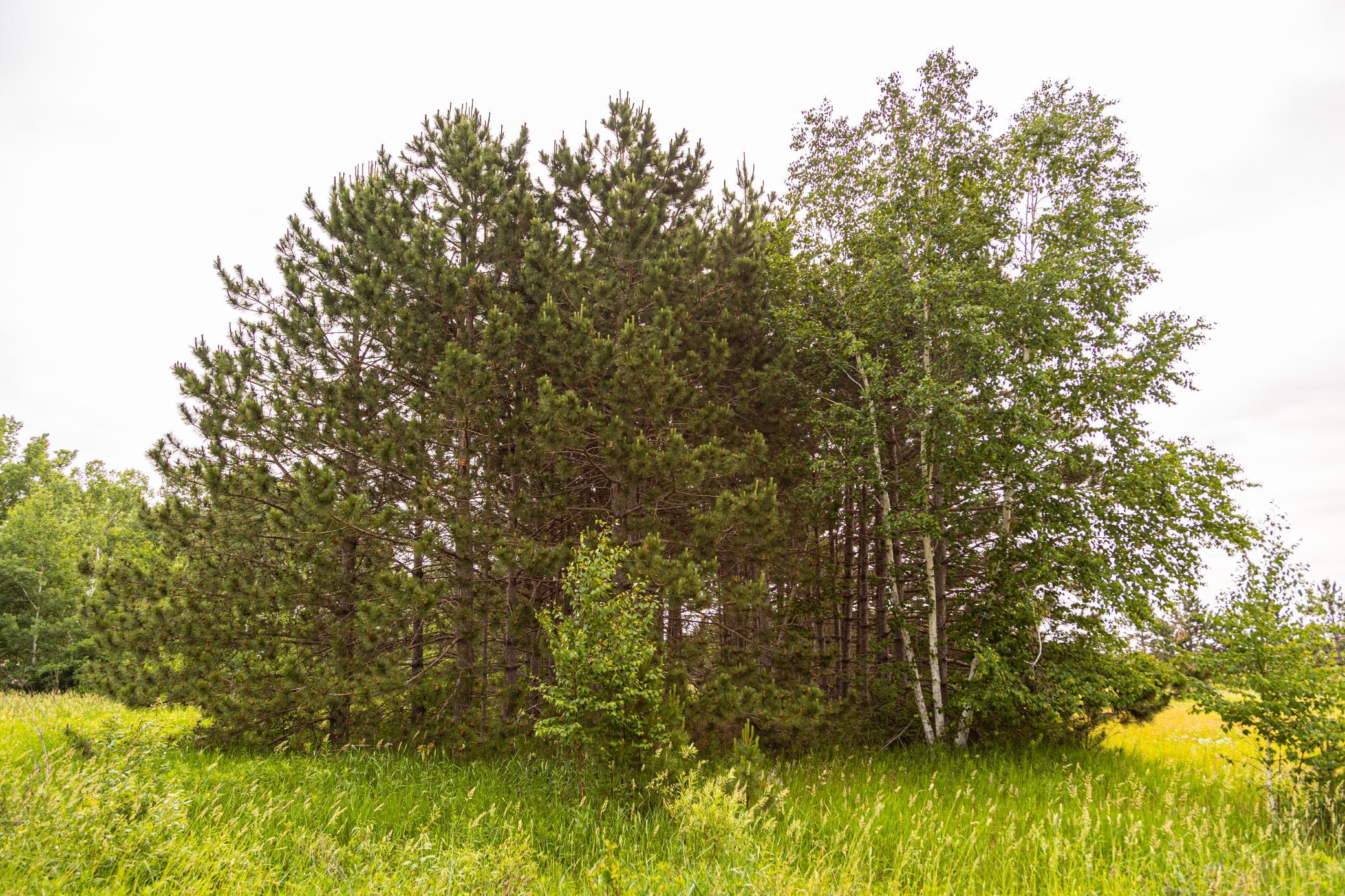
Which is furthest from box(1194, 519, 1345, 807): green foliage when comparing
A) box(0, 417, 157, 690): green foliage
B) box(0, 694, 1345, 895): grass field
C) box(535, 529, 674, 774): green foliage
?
box(0, 417, 157, 690): green foliage

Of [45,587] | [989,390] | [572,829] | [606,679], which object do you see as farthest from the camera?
[45,587]

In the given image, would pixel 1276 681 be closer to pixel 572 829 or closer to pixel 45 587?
pixel 572 829

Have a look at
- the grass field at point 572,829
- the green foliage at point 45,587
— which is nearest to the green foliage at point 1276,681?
the grass field at point 572,829

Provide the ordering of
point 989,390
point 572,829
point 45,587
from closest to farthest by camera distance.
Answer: point 572,829 < point 989,390 < point 45,587

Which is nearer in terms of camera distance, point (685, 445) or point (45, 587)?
point (685, 445)

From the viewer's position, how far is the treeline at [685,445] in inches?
316

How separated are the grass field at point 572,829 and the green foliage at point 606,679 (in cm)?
62

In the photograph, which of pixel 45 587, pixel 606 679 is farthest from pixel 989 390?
pixel 45 587

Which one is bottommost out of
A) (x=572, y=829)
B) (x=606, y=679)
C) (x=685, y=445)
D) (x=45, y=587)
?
(x=572, y=829)

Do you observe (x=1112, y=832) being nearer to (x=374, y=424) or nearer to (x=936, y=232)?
(x=936, y=232)

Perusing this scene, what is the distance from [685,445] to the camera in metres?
8.02

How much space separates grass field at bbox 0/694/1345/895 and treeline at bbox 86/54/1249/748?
1.24m

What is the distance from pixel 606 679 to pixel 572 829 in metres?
1.37

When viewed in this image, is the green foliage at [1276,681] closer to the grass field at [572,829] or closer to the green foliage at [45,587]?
the grass field at [572,829]
